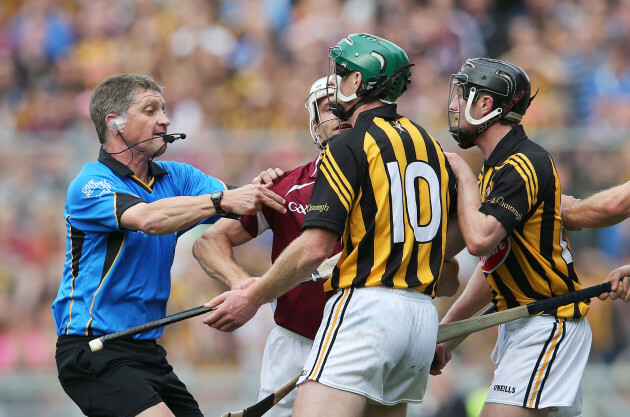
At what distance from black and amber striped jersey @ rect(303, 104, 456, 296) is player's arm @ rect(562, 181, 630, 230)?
2.89 feet

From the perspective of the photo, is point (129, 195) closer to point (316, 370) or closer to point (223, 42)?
point (316, 370)

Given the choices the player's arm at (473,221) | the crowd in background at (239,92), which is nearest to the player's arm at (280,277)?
the player's arm at (473,221)

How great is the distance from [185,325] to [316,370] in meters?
5.06

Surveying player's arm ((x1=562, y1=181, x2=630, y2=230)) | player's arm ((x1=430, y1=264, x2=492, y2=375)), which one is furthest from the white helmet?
player's arm ((x1=562, y1=181, x2=630, y2=230))

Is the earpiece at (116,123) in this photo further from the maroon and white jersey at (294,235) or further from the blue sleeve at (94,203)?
the maroon and white jersey at (294,235)

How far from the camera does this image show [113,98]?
5.42 meters

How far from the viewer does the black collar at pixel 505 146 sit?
506 centimetres

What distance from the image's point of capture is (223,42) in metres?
12.1

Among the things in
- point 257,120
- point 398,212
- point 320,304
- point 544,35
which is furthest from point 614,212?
point 544,35

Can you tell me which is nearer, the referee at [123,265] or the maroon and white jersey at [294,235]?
the referee at [123,265]

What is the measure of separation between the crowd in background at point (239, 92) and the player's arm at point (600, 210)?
3.94m

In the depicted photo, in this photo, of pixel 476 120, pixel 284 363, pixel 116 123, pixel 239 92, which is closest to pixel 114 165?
pixel 116 123

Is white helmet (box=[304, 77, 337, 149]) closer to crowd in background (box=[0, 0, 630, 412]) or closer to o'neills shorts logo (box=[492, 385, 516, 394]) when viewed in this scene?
o'neills shorts logo (box=[492, 385, 516, 394])

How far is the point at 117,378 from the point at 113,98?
156 centimetres
